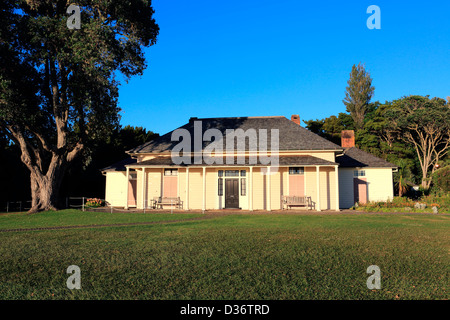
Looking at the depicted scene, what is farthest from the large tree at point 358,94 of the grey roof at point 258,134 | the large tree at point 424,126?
the grey roof at point 258,134

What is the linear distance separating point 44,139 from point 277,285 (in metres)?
18.6

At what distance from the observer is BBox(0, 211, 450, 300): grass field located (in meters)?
→ 4.68

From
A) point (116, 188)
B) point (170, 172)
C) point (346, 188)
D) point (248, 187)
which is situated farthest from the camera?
point (116, 188)

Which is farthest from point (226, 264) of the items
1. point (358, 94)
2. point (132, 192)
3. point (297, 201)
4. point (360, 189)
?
point (358, 94)

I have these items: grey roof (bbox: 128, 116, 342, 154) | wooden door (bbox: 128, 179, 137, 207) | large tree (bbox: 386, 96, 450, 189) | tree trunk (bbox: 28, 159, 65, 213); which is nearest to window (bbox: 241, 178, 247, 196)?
grey roof (bbox: 128, 116, 342, 154)

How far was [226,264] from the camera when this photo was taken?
6.25 meters

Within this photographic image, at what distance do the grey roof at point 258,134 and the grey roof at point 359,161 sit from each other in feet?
10.1

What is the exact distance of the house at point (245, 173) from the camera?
19844 millimetres

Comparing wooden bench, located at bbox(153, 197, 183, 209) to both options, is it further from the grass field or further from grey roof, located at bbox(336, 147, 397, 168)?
grey roof, located at bbox(336, 147, 397, 168)

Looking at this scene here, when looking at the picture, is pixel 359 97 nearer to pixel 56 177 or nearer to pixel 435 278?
pixel 56 177

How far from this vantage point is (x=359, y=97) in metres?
51.6

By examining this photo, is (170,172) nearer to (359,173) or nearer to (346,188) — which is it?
(346,188)

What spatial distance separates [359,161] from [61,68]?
70.8ft

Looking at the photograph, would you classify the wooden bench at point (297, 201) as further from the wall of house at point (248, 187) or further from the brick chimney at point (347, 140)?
the brick chimney at point (347, 140)
